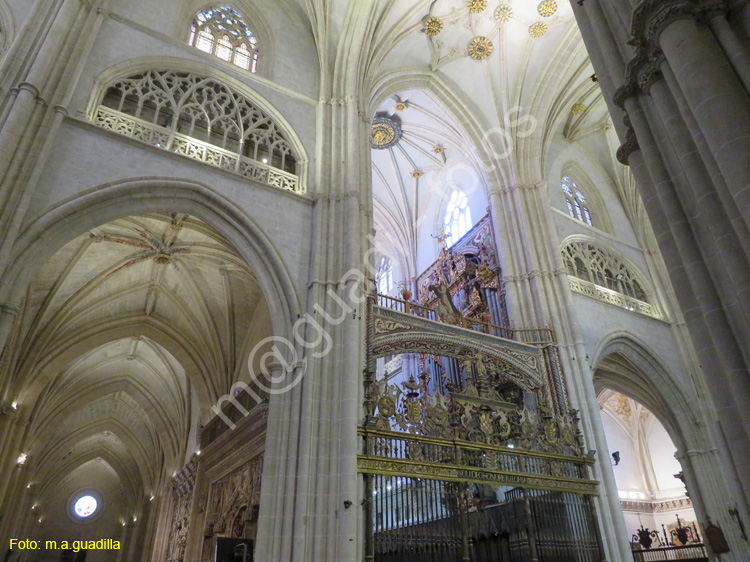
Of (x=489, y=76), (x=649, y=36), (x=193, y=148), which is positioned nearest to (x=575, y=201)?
(x=489, y=76)

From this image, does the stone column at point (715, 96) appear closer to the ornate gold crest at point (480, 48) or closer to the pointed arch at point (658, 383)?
the pointed arch at point (658, 383)

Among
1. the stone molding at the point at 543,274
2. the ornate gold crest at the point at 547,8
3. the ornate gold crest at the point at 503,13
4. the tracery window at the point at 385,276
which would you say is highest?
the ornate gold crest at the point at 503,13

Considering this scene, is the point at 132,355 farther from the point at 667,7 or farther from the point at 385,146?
the point at 667,7

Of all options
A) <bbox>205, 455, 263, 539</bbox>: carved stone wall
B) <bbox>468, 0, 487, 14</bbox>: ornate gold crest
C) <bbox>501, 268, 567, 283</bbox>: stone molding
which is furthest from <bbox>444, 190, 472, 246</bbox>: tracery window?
<bbox>205, 455, 263, 539</bbox>: carved stone wall

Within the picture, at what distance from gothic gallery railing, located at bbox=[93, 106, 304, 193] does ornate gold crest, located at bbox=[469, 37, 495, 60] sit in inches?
331

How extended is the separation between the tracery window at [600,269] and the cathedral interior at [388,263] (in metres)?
0.13

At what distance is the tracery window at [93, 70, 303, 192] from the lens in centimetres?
1044

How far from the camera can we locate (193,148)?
10750 millimetres

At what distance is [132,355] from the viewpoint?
21.6m

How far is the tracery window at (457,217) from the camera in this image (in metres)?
18.8

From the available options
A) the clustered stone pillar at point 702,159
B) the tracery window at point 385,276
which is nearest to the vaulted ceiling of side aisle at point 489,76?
the tracery window at point 385,276

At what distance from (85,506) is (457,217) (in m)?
29.9

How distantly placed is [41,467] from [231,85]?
24058mm

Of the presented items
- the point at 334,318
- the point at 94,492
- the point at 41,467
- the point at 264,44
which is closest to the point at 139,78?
the point at 264,44
